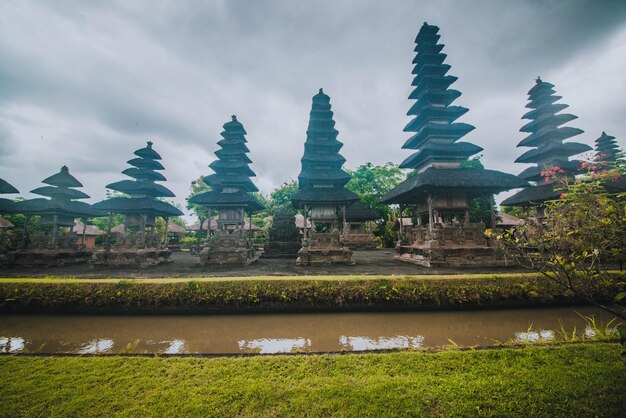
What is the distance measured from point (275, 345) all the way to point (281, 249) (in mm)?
14841

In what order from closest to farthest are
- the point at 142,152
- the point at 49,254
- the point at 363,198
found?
the point at 49,254 → the point at 142,152 → the point at 363,198

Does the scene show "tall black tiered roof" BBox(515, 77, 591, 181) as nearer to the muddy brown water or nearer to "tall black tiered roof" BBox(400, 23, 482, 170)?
"tall black tiered roof" BBox(400, 23, 482, 170)

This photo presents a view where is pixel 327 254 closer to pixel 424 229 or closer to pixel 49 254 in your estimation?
pixel 424 229

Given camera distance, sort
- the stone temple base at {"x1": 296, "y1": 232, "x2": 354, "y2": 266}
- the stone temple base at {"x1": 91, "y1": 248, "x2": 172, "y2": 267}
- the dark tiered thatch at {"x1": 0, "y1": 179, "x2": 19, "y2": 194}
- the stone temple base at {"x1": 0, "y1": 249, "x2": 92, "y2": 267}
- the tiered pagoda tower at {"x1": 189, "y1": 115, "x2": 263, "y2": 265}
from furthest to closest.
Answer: the dark tiered thatch at {"x1": 0, "y1": 179, "x2": 19, "y2": 194} → the tiered pagoda tower at {"x1": 189, "y1": 115, "x2": 263, "y2": 265} → the stone temple base at {"x1": 0, "y1": 249, "x2": 92, "y2": 267} → the stone temple base at {"x1": 91, "y1": 248, "x2": 172, "y2": 267} → the stone temple base at {"x1": 296, "y1": 232, "x2": 354, "y2": 266}

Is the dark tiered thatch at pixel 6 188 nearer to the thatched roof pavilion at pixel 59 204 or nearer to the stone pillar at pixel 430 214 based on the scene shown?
the thatched roof pavilion at pixel 59 204

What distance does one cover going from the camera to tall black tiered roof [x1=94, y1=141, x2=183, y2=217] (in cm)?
1491

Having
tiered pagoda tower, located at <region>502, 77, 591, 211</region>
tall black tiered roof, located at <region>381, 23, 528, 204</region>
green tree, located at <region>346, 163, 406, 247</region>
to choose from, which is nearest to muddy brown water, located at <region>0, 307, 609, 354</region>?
tall black tiered roof, located at <region>381, 23, 528, 204</region>

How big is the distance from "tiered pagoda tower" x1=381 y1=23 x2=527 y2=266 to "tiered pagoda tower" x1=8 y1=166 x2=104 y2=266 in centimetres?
2071

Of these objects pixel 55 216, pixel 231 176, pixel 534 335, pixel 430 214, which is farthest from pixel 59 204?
pixel 534 335

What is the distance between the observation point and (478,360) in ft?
10.3

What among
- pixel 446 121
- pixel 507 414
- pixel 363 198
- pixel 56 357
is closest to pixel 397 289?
pixel 507 414

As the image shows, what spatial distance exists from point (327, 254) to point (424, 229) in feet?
17.7

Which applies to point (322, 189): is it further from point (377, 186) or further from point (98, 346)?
point (377, 186)

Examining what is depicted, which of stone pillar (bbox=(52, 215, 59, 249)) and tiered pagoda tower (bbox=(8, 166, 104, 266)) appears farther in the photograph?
stone pillar (bbox=(52, 215, 59, 249))
